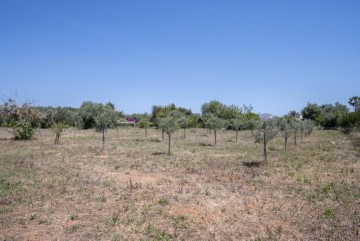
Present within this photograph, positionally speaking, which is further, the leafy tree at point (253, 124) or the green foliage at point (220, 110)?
the green foliage at point (220, 110)

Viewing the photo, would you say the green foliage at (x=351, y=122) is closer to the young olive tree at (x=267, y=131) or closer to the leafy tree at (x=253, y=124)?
the leafy tree at (x=253, y=124)

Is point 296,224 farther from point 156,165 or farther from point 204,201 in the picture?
point 156,165

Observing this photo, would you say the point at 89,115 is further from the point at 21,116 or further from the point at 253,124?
the point at 253,124

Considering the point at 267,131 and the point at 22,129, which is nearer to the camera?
the point at 267,131

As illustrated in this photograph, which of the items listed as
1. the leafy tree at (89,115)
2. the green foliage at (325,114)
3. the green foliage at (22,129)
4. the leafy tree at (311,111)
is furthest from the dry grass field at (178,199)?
the leafy tree at (311,111)

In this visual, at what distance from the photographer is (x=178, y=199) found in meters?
12.7

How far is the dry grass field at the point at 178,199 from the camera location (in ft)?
31.1

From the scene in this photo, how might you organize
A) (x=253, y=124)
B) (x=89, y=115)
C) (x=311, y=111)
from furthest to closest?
(x=311, y=111) → (x=89, y=115) → (x=253, y=124)

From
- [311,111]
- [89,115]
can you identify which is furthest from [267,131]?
[311,111]

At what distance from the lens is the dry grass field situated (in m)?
9.49

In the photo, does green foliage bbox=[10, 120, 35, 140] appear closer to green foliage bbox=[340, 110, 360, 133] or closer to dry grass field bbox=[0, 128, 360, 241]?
dry grass field bbox=[0, 128, 360, 241]

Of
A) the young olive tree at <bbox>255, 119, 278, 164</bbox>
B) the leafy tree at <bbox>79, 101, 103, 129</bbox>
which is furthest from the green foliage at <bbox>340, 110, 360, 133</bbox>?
the leafy tree at <bbox>79, 101, 103, 129</bbox>

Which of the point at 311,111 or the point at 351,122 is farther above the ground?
the point at 311,111

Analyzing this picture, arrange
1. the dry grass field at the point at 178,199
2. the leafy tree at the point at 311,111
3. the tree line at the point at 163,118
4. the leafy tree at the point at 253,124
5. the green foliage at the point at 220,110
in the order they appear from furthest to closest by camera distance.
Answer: the leafy tree at the point at 311,111 → the green foliage at the point at 220,110 → the tree line at the point at 163,118 → the leafy tree at the point at 253,124 → the dry grass field at the point at 178,199
